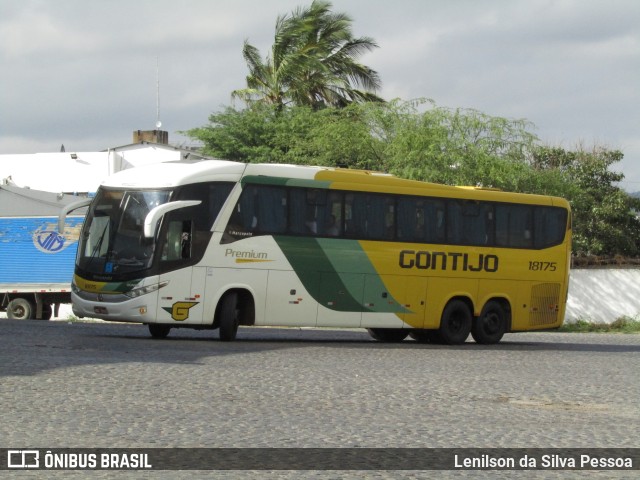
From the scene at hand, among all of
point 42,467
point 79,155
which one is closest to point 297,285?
point 42,467

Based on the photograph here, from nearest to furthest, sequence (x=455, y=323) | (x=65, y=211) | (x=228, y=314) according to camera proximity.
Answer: (x=228, y=314) → (x=65, y=211) → (x=455, y=323)

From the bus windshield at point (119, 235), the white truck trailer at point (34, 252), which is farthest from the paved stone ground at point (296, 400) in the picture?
the white truck trailer at point (34, 252)

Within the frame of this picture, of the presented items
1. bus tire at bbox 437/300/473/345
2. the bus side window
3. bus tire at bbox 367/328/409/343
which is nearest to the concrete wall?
bus tire at bbox 367/328/409/343

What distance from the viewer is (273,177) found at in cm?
2434

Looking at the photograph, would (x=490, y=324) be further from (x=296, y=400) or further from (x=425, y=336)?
(x=296, y=400)

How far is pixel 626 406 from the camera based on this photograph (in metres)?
14.5

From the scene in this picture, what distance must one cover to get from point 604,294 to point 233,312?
27564 millimetres

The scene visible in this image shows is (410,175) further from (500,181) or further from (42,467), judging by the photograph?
(42,467)

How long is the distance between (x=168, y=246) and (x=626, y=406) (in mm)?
10808

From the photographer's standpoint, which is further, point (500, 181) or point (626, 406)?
point (500, 181)

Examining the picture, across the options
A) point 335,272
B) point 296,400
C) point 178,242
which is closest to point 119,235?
point 178,242

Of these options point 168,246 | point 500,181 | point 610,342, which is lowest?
point 610,342

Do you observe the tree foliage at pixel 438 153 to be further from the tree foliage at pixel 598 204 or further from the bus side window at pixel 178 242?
the bus side window at pixel 178 242

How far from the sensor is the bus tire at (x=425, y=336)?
90.3ft
